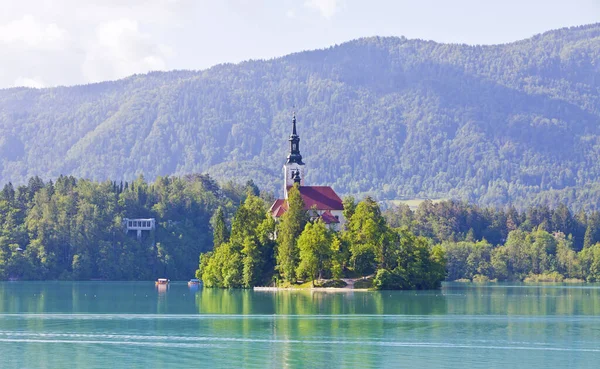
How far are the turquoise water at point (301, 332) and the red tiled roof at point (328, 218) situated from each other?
107ft

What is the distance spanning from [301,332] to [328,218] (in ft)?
244

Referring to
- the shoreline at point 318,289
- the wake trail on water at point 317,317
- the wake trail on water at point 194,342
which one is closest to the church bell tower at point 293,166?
the shoreline at point 318,289

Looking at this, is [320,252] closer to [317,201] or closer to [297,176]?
[317,201]

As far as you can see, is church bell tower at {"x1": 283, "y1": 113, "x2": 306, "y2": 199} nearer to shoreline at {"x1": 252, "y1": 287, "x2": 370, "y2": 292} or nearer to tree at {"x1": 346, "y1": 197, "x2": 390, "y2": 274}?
tree at {"x1": 346, "y1": 197, "x2": 390, "y2": 274}

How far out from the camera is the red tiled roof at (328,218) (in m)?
148

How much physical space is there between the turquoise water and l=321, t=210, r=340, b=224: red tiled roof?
32643mm

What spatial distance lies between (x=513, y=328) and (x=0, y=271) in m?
120

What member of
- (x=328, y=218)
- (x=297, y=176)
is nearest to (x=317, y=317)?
(x=328, y=218)

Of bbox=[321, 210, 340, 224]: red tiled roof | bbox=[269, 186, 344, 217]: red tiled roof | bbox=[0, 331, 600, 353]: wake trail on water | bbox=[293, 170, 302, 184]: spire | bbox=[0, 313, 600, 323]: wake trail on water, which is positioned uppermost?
bbox=[293, 170, 302, 184]: spire

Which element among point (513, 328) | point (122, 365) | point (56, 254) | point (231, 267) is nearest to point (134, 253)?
point (56, 254)

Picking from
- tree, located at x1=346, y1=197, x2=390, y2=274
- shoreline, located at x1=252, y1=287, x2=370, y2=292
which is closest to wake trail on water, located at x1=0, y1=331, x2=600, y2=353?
shoreline, located at x1=252, y1=287, x2=370, y2=292

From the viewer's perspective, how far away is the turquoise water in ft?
198

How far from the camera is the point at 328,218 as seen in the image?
148250 millimetres

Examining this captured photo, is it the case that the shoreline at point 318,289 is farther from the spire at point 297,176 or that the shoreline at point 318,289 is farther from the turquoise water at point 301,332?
the spire at point 297,176
